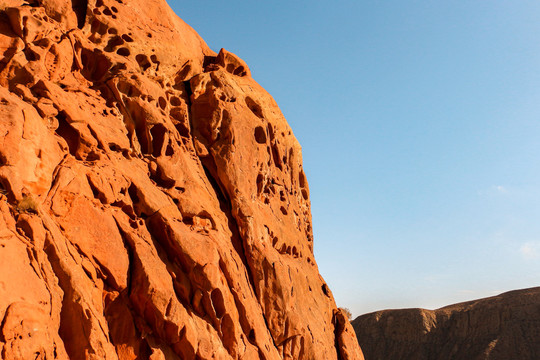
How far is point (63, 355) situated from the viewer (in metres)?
8.81

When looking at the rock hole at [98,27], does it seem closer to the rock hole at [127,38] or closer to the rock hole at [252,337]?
the rock hole at [127,38]

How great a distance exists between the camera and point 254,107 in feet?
64.2

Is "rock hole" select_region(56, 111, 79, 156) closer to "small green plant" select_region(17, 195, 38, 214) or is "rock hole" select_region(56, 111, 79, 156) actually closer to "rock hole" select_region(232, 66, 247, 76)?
"small green plant" select_region(17, 195, 38, 214)

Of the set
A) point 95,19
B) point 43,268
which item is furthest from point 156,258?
point 95,19

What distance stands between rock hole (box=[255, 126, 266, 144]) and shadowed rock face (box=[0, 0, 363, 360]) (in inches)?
1.7

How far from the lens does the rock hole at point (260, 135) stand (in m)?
19.0

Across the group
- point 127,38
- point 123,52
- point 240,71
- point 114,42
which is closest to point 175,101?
point 123,52

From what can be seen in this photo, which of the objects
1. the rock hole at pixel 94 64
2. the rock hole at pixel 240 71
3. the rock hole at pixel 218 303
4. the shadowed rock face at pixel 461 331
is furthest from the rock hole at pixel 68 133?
the shadowed rock face at pixel 461 331

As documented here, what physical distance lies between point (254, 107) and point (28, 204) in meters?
11.5

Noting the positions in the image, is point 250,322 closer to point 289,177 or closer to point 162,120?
point 162,120

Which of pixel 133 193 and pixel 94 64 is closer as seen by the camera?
pixel 133 193

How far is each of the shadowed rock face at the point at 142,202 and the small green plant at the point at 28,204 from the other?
0.02m

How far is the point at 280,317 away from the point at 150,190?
6.24m

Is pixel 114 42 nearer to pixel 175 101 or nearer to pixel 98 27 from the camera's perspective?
pixel 98 27
